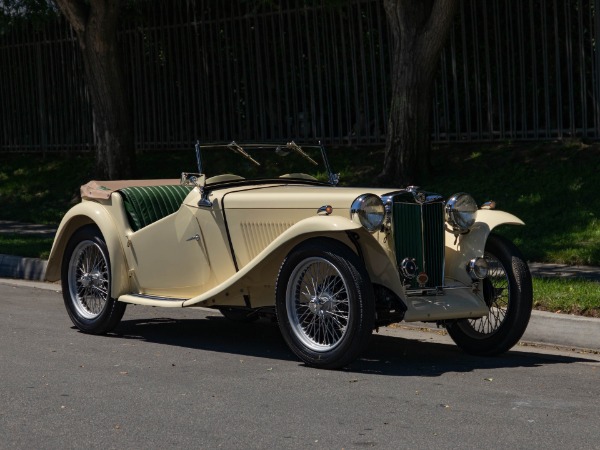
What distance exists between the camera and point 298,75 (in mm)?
18047

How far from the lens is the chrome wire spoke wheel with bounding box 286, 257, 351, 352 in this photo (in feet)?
23.8

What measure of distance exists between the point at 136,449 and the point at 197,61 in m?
14.7

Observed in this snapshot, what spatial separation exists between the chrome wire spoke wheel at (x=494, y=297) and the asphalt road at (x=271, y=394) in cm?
24

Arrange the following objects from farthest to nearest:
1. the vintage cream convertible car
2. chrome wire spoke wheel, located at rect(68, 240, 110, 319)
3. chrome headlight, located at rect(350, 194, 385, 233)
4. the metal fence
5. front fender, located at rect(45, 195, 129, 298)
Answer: the metal fence
chrome wire spoke wheel, located at rect(68, 240, 110, 319)
front fender, located at rect(45, 195, 129, 298)
the vintage cream convertible car
chrome headlight, located at rect(350, 194, 385, 233)

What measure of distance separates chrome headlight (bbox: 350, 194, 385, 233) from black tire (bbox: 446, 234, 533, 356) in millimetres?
1026

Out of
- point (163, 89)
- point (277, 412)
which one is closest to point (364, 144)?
point (163, 89)

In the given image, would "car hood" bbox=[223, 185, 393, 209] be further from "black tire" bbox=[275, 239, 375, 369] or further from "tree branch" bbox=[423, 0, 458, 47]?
"tree branch" bbox=[423, 0, 458, 47]

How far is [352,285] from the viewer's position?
7023 mm

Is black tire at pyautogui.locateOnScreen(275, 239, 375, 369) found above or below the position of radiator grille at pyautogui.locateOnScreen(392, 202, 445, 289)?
below

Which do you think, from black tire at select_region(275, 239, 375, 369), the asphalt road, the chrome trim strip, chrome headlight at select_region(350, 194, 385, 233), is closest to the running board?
the chrome trim strip

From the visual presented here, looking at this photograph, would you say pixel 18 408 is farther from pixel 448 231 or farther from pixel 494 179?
pixel 494 179

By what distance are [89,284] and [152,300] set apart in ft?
2.64

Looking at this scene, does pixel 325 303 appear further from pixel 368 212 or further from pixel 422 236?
pixel 422 236

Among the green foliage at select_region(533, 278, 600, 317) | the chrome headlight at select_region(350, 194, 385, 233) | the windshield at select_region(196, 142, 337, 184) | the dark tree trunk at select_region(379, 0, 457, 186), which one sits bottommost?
the green foliage at select_region(533, 278, 600, 317)
